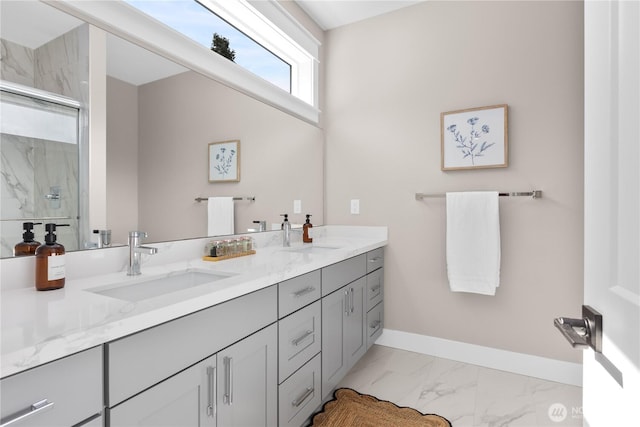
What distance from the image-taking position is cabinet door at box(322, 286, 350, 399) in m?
1.64

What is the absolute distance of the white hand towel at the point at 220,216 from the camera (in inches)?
67.7

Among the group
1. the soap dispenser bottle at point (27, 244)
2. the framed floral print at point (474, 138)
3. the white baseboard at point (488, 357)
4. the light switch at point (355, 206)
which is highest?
the framed floral print at point (474, 138)

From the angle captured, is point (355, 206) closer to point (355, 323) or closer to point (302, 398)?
point (355, 323)

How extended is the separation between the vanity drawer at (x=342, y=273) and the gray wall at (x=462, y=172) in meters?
0.50

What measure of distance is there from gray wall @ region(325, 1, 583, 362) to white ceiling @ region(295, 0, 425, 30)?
7cm

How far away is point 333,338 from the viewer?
1.73 m

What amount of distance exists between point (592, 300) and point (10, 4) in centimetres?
170

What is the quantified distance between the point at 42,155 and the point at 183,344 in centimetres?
78

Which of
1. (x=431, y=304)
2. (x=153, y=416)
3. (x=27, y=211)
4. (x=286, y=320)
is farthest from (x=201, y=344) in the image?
(x=431, y=304)

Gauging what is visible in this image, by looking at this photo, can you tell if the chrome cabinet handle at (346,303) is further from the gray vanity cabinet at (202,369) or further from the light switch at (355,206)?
the light switch at (355,206)

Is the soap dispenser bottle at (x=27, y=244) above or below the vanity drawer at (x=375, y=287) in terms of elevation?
above

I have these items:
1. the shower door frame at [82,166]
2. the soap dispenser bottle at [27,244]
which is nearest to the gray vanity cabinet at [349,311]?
the shower door frame at [82,166]

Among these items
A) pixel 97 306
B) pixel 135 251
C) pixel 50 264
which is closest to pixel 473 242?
pixel 135 251

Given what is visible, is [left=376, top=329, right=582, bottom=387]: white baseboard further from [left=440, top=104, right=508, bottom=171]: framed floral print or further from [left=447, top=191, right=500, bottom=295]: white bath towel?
[left=440, top=104, right=508, bottom=171]: framed floral print
